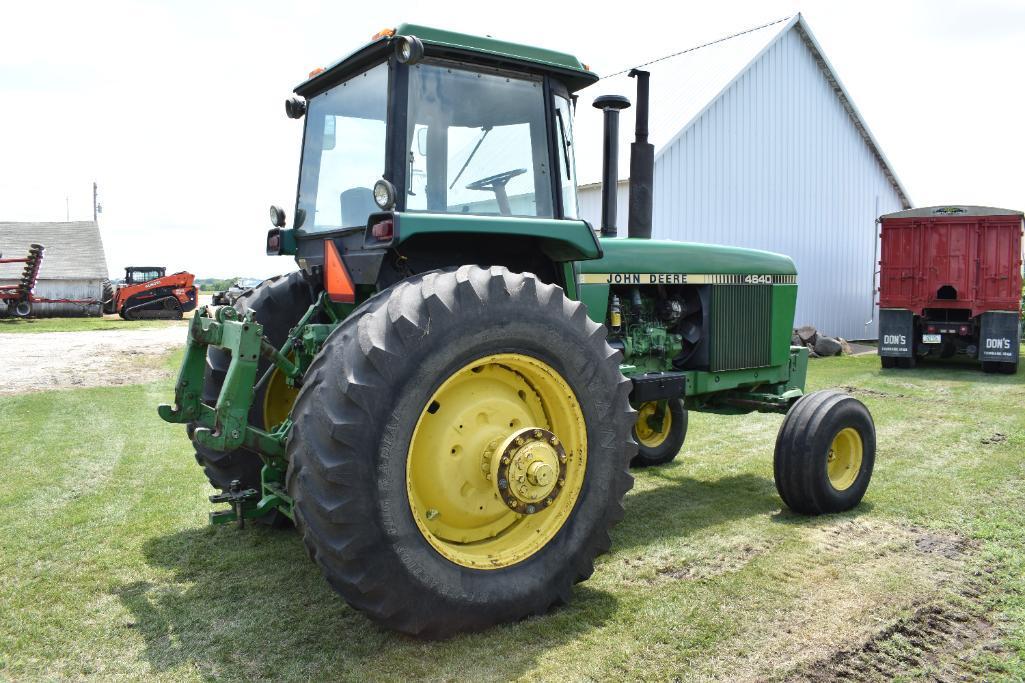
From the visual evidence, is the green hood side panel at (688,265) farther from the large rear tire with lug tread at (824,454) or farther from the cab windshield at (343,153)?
the cab windshield at (343,153)

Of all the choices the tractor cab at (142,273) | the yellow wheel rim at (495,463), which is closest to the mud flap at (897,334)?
the yellow wheel rim at (495,463)

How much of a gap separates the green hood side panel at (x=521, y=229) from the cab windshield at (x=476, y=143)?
19cm

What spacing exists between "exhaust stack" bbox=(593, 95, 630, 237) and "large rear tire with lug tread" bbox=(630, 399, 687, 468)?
154cm

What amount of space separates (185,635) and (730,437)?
5189mm

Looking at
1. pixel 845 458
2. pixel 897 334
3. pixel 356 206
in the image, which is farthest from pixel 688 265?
pixel 897 334

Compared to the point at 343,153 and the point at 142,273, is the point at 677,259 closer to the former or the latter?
the point at 343,153

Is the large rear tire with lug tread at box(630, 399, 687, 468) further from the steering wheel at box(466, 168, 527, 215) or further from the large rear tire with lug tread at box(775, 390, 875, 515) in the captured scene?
the steering wheel at box(466, 168, 527, 215)

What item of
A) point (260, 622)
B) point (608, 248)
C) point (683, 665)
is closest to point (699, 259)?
point (608, 248)

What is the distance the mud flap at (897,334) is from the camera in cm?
1291

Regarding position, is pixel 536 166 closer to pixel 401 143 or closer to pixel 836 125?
pixel 401 143

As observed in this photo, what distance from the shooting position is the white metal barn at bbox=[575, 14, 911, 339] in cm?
1445

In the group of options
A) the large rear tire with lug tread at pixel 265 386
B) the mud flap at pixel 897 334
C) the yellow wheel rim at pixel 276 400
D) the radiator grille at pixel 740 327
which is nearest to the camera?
the large rear tire with lug tread at pixel 265 386

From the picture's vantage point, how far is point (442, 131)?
12.3 ft

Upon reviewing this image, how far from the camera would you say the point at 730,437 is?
719 centimetres
